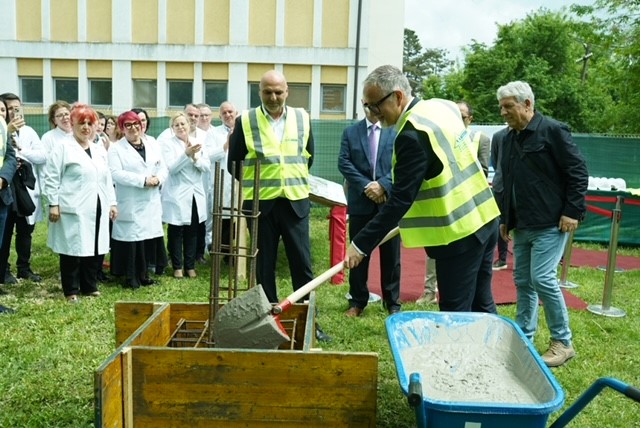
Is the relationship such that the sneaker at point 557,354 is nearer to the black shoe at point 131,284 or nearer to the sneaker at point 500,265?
the sneaker at point 500,265

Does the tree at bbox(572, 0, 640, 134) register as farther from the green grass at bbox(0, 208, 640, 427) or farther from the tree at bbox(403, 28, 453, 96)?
the tree at bbox(403, 28, 453, 96)

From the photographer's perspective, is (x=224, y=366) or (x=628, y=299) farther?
(x=628, y=299)

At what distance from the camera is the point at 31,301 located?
580 cm

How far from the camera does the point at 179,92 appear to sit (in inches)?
837

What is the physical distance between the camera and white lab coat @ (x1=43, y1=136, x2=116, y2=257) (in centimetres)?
555

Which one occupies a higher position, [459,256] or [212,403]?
[459,256]

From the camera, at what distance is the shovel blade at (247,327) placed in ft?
9.23

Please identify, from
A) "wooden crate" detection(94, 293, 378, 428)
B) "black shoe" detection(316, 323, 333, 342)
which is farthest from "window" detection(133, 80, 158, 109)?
"wooden crate" detection(94, 293, 378, 428)

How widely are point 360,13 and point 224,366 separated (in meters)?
18.2

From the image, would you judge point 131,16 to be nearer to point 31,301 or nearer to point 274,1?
point 274,1

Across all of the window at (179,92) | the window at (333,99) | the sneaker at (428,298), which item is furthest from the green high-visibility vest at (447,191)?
the window at (179,92)

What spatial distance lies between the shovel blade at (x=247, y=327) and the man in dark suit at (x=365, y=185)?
7.78 feet

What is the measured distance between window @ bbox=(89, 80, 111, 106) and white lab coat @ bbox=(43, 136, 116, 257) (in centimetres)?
1688

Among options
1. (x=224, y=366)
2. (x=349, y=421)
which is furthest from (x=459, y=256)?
(x=224, y=366)
